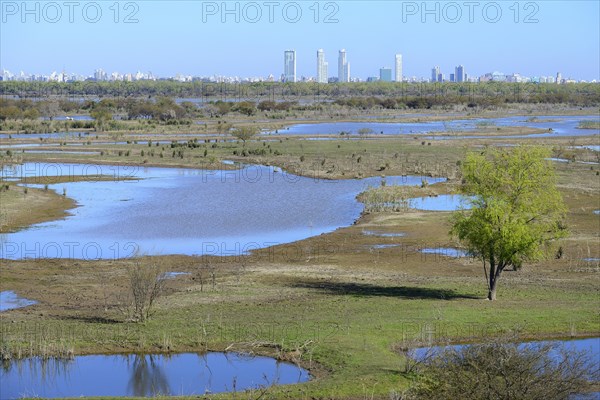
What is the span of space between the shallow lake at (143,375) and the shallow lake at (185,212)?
11840 mm

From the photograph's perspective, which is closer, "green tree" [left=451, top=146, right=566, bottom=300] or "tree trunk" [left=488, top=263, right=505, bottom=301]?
"green tree" [left=451, top=146, right=566, bottom=300]

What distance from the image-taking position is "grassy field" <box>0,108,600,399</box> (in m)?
21.9

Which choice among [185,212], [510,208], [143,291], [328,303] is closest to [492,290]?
[510,208]

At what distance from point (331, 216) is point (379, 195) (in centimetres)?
314

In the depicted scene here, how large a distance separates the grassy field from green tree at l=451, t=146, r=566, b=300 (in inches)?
56.8

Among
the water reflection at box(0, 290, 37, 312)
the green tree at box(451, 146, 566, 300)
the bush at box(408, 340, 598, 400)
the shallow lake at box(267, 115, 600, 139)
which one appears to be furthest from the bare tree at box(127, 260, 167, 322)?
the shallow lake at box(267, 115, 600, 139)

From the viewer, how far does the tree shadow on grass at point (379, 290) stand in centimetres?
2795

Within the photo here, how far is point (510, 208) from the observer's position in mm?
27688

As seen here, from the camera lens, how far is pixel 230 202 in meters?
48.9

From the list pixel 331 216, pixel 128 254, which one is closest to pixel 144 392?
pixel 128 254

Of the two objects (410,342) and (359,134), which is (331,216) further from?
(359,134)

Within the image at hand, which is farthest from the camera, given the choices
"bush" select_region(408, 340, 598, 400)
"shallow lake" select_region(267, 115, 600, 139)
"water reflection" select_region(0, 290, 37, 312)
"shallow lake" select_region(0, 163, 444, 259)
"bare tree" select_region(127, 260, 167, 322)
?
"shallow lake" select_region(267, 115, 600, 139)

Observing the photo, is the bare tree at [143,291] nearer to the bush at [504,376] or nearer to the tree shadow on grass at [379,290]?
the tree shadow on grass at [379,290]

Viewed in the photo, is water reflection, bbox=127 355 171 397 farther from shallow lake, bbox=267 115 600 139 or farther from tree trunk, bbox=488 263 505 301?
shallow lake, bbox=267 115 600 139
